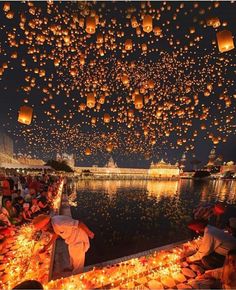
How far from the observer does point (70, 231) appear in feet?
14.5

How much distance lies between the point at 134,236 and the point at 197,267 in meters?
6.69

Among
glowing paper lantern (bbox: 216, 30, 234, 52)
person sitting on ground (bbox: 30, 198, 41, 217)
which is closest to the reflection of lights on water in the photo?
person sitting on ground (bbox: 30, 198, 41, 217)

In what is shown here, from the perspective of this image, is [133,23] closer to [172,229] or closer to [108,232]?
[108,232]

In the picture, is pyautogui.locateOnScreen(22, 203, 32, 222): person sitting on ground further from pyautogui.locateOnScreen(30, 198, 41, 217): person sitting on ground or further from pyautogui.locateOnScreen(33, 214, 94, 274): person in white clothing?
pyautogui.locateOnScreen(33, 214, 94, 274): person in white clothing

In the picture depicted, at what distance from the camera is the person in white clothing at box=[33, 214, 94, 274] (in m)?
4.31

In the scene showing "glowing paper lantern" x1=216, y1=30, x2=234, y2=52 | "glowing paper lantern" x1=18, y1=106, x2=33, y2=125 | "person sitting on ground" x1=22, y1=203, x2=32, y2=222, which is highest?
"glowing paper lantern" x1=216, y1=30, x2=234, y2=52

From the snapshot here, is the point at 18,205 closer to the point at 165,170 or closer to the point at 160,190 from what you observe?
the point at 160,190

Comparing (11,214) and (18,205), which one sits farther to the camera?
(18,205)

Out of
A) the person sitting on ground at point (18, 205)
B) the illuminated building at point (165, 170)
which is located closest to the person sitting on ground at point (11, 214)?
the person sitting on ground at point (18, 205)

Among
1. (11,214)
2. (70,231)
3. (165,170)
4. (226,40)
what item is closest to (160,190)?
(11,214)

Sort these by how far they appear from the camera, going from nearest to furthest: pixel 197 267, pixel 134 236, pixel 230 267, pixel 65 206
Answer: pixel 230 267 → pixel 197 267 → pixel 134 236 → pixel 65 206

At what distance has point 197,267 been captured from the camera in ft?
14.1

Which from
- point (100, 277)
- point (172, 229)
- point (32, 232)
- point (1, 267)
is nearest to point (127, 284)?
point (100, 277)

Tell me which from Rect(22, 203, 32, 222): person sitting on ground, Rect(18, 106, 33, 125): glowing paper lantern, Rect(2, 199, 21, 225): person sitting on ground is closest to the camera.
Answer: Rect(18, 106, 33, 125): glowing paper lantern
